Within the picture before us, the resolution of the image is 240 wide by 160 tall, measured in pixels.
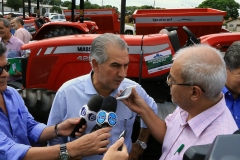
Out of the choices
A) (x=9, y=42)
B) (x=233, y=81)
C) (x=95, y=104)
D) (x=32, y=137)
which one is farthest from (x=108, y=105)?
(x=9, y=42)

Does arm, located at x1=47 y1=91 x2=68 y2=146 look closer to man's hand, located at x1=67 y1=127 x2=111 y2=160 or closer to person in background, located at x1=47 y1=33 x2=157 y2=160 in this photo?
person in background, located at x1=47 y1=33 x2=157 y2=160

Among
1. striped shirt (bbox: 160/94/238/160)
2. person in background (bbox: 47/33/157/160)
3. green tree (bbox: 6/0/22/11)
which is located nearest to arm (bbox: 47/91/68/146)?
person in background (bbox: 47/33/157/160)

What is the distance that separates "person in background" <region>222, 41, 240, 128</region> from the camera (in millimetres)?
2037

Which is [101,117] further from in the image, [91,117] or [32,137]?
[32,137]

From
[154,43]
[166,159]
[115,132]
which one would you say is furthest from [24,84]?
[166,159]

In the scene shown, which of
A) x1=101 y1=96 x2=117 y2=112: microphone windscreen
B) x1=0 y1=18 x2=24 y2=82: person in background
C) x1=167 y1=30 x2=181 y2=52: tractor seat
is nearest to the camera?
x1=101 y1=96 x2=117 y2=112: microphone windscreen

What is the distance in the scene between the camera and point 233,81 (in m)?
2.05

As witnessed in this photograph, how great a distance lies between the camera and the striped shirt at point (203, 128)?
1.50 meters

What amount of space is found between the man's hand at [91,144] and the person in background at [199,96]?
1.31ft

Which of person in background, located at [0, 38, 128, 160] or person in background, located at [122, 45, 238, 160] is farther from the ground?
person in background, located at [122, 45, 238, 160]

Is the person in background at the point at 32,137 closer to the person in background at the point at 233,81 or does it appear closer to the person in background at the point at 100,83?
the person in background at the point at 100,83

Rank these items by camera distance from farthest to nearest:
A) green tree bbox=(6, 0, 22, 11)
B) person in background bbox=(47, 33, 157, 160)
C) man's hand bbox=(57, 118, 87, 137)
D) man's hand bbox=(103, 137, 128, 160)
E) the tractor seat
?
green tree bbox=(6, 0, 22, 11) → the tractor seat → person in background bbox=(47, 33, 157, 160) → man's hand bbox=(57, 118, 87, 137) → man's hand bbox=(103, 137, 128, 160)

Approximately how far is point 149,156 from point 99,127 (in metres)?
1.75

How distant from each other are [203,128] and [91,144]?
1.94ft
